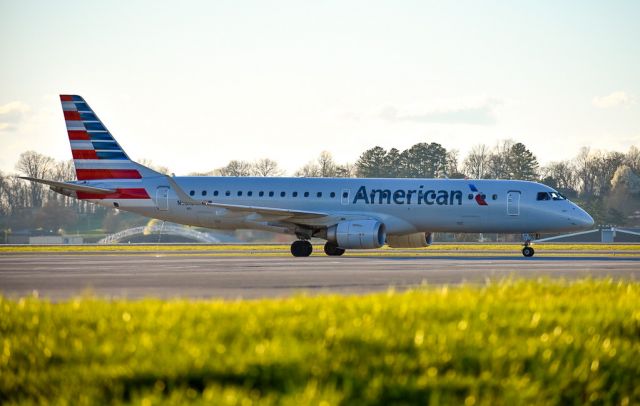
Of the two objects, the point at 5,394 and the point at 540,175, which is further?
the point at 540,175

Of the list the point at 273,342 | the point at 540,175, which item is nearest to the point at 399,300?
the point at 273,342

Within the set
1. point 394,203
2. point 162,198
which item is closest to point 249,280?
point 394,203

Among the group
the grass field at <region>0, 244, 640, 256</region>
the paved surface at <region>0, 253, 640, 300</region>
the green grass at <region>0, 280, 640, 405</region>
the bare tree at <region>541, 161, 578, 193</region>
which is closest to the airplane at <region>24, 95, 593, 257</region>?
the grass field at <region>0, 244, 640, 256</region>

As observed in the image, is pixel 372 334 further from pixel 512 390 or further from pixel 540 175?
pixel 540 175

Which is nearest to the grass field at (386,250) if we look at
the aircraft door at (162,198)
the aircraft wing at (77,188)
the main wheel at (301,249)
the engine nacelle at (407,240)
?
the engine nacelle at (407,240)

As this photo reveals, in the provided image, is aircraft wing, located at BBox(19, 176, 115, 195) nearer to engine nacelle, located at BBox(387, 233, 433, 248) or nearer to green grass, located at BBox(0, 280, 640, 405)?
engine nacelle, located at BBox(387, 233, 433, 248)

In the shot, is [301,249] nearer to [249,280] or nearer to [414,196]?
[414,196]

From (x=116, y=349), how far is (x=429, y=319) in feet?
12.8

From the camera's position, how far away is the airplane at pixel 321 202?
44.6 m

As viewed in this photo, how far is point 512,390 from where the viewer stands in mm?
9242

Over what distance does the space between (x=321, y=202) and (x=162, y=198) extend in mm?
7949

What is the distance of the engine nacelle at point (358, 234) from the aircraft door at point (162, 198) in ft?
30.7

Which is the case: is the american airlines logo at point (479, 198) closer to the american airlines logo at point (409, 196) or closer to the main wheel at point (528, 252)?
the american airlines logo at point (409, 196)

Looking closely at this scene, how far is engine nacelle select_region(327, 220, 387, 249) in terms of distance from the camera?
142 feet
